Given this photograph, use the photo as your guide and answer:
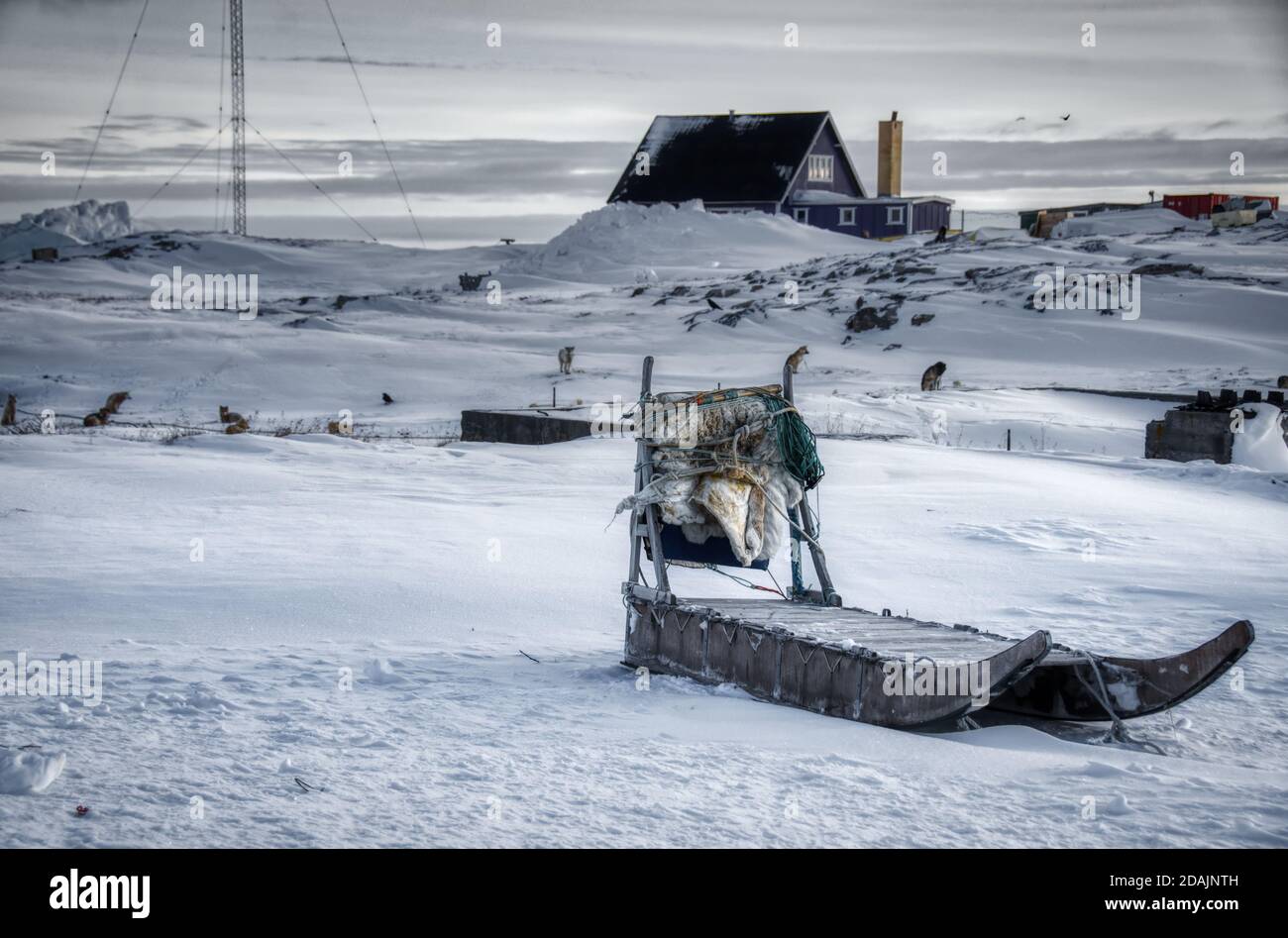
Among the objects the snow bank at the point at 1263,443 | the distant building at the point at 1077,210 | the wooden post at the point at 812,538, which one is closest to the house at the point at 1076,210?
the distant building at the point at 1077,210

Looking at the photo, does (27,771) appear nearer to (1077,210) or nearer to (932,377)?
(932,377)

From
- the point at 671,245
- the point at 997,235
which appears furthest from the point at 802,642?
the point at 671,245

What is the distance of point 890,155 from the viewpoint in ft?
174

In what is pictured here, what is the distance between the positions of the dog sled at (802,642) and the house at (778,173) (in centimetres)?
4297

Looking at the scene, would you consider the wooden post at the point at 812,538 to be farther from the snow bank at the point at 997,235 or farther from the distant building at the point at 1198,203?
the distant building at the point at 1198,203

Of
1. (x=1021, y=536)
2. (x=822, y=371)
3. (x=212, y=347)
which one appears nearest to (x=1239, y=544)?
(x=1021, y=536)

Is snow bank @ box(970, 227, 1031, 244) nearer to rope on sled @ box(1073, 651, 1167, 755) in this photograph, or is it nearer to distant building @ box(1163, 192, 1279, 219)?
distant building @ box(1163, 192, 1279, 219)

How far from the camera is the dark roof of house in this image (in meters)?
49.8

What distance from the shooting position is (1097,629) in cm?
839

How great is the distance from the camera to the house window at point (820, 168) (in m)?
51.2

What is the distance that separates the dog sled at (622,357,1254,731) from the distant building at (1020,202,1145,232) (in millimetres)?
41446

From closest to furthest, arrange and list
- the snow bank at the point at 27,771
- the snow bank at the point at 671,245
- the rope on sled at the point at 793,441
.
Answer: the snow bank at the point at 27,771 < the rope on sled at the point at 793,441 < the snow bank at the point at 671,245

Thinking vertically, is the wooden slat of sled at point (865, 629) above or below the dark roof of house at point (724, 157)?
below

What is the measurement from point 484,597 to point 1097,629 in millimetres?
4052
